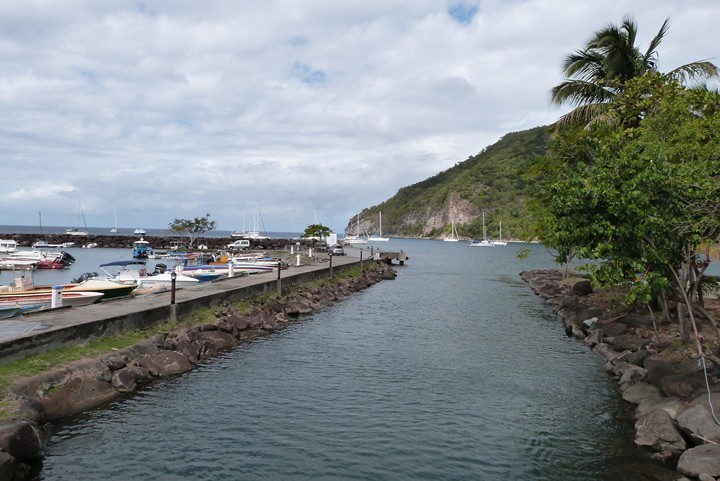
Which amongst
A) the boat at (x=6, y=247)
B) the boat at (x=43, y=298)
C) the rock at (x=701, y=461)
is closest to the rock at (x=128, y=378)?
the boat at (x=43, y=298)

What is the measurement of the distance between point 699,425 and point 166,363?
15406 mm

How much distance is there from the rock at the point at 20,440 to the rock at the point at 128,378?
447 centimetres

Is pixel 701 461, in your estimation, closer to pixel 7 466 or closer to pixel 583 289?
pixel 7 466

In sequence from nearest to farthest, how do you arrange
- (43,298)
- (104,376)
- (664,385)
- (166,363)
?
1. (664,385)
2. (104,376)
3. (166,363)
4. (43,298)

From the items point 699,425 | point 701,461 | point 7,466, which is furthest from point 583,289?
point 7,466

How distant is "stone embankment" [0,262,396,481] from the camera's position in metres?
11.1

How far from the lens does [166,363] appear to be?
18469 mm

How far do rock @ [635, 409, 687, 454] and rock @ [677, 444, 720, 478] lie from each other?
3.60 feet

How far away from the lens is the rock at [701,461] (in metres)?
10.7

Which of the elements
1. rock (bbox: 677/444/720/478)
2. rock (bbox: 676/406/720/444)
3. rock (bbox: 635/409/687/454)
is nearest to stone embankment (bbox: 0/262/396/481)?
rock (bbox: 677/444/720/478)

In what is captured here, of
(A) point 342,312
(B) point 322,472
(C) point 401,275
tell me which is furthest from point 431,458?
(C) point 401,275

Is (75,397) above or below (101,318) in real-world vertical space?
below

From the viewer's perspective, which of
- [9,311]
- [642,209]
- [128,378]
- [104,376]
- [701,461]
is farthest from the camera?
[9,311]

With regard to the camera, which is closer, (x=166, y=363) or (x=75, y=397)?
(x=75, y=397)
